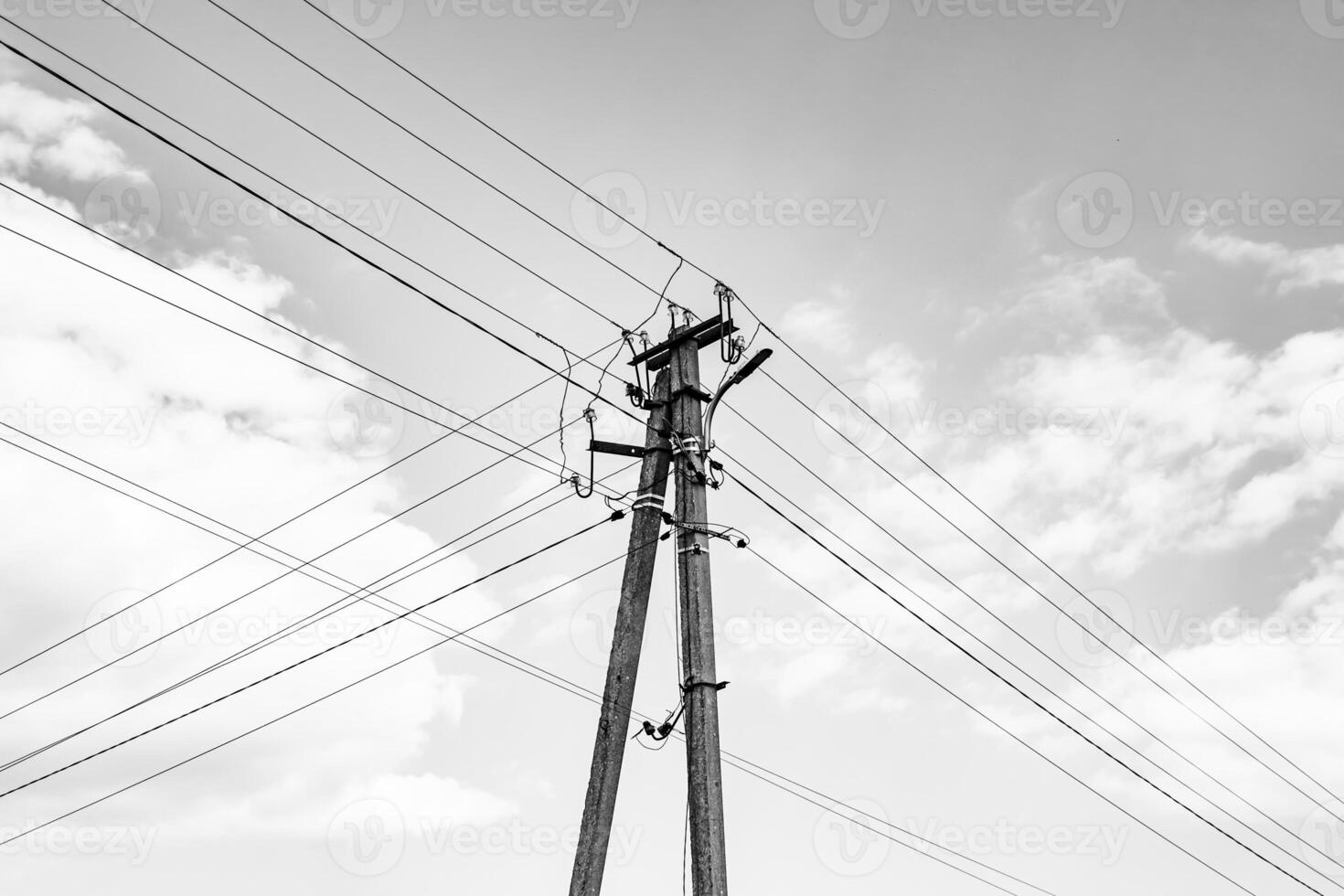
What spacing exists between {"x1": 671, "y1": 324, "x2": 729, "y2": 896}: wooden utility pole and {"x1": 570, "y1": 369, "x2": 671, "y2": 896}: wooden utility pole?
0.20 m

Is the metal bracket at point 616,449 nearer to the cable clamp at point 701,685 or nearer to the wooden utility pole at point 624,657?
the wooden utility pole at point 624,657

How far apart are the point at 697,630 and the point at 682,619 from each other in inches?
9.5

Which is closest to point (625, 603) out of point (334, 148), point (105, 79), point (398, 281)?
point (398, 281)

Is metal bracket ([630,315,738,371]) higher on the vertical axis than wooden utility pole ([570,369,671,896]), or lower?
higher

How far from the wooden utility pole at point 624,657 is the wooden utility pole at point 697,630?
0.20 metres

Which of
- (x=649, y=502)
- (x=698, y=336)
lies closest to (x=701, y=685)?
(x=649, y=502)

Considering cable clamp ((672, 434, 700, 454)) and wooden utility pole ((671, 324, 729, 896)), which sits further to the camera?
cable clamp ((672, 434, 700, 454))

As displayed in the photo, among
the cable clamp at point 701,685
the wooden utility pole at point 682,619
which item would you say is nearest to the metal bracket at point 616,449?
the wooden utility pole at point 682,619

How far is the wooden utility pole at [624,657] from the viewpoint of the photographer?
898cm

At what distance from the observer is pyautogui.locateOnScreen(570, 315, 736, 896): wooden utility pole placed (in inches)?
350

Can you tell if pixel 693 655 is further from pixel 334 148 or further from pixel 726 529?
pixel 334 148

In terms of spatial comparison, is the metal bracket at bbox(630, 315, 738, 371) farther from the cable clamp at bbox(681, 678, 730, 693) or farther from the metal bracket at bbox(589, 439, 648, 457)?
the cable clamp at bbox(681, 678, 730, 693)

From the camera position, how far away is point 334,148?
29.6 feet

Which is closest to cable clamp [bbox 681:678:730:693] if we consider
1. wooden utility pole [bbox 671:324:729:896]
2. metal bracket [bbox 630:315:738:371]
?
wooden utility pole [bbox 671:324:729:896]
